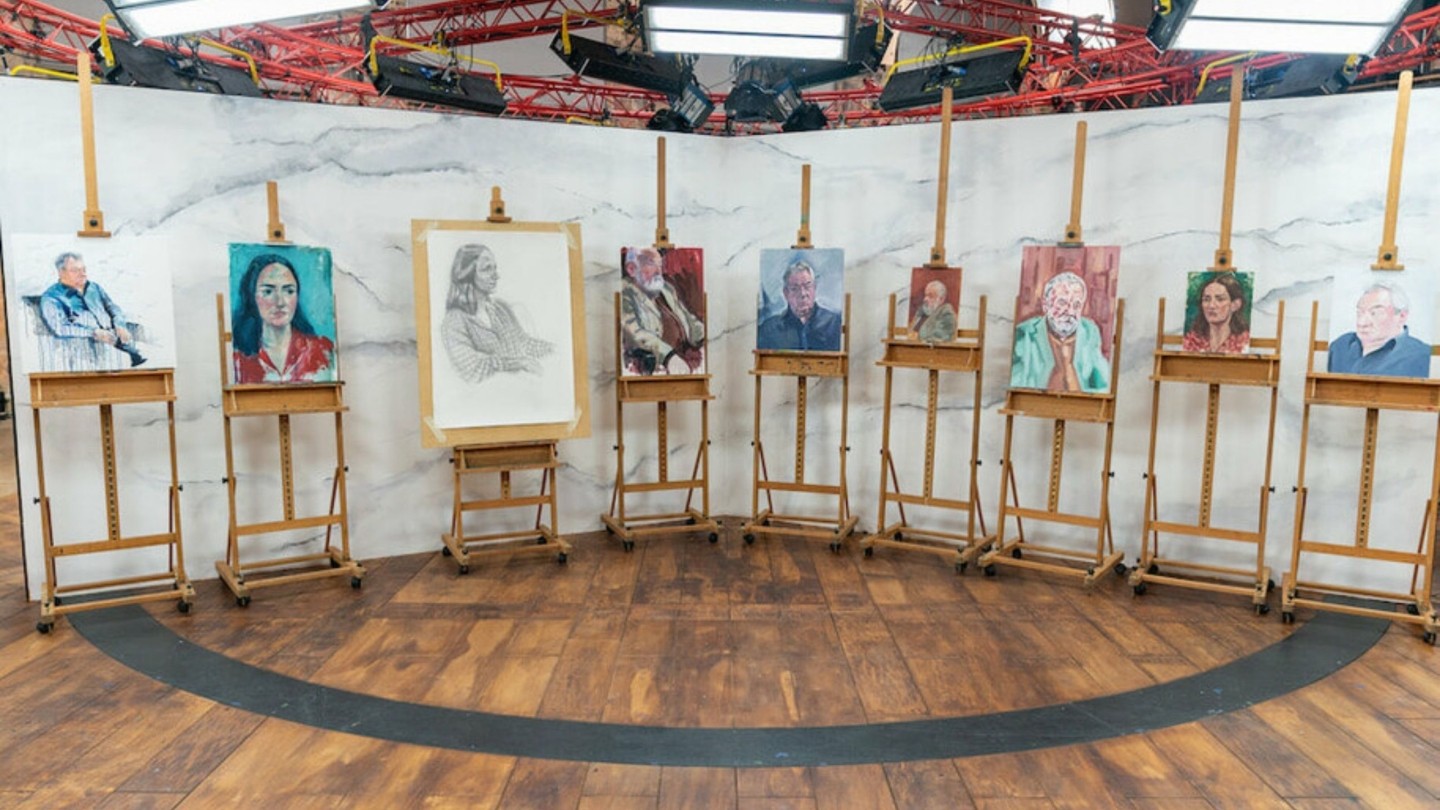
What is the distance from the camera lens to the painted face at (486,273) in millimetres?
4730

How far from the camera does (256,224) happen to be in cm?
449

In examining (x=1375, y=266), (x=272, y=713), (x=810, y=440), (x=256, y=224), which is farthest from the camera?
(x=810, y=440)

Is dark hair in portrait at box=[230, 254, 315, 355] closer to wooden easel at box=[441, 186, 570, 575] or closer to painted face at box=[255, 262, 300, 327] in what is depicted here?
painted face at box=[255, 262, 300, 327]

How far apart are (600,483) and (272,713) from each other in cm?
262

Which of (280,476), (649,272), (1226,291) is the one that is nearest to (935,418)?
(1226,291)

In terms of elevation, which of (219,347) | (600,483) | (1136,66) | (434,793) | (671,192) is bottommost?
(434,793)

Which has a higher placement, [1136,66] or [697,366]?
[1136,66]

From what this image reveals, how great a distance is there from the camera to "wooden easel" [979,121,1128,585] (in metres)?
4.45

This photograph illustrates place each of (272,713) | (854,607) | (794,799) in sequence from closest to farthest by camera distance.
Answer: (794,799)
(272,713)
(854,607)

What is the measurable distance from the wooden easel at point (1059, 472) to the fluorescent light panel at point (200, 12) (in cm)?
362

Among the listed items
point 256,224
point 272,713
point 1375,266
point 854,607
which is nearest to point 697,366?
point 854,607

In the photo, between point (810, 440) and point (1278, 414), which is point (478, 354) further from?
point (1278, 414)

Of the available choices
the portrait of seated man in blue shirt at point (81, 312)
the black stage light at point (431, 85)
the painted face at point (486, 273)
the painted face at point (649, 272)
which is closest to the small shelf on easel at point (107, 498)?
the portrait of seated man in blue shirt at point (81, 312)

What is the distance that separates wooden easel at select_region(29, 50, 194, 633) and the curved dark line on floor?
57cm
